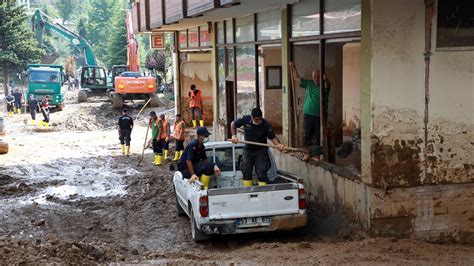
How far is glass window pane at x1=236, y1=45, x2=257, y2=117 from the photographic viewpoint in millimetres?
15625

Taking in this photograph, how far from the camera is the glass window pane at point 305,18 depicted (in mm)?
11195

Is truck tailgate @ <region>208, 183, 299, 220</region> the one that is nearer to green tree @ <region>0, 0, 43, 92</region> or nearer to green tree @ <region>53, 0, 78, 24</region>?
green tree @ <region>0, 0, 43, 92</region>

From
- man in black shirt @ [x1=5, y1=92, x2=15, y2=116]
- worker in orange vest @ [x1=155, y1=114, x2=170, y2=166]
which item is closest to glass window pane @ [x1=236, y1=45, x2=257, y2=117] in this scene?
worker in orange vest @ [x1=155, y1=114, x2=170, y2=166]

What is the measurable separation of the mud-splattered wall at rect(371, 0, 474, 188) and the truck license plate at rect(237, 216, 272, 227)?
172 cm

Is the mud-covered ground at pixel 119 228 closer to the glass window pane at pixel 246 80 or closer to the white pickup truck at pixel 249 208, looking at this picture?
the white pickup truck at pixel 249 208

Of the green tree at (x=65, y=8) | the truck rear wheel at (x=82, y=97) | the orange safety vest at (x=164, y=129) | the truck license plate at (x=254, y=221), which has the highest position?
the green tree at (x=65, y=8)

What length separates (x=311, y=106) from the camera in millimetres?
12023

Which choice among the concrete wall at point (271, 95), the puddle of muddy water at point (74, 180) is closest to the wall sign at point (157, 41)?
the puddle of muddy water at point (74, 180)

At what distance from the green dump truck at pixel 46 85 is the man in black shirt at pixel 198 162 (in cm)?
2672

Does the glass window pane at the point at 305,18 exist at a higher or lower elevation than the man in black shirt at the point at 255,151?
higher

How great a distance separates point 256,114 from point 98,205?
4807 millimetres

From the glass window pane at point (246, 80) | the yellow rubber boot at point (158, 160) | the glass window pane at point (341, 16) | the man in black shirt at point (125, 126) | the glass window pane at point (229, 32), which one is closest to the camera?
the glass window pane at point (341, 16)

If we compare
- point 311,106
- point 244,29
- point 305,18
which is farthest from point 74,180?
point 305,18

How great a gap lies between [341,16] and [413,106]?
206 cm
